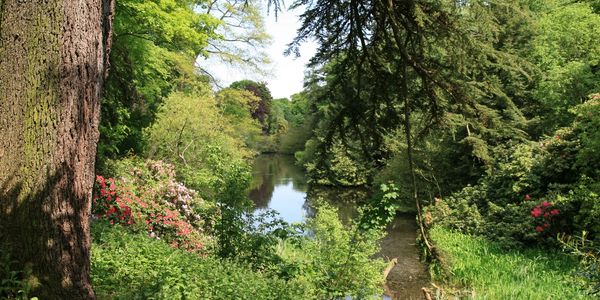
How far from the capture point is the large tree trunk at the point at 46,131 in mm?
2473

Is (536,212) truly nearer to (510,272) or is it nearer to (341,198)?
(510,272)

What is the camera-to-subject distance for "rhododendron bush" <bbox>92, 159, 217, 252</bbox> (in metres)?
7.69

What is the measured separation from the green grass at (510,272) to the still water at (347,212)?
1.07 m

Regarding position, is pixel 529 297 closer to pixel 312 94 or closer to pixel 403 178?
pixel 312 94

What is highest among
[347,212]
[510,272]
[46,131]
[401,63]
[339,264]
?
[401,63]

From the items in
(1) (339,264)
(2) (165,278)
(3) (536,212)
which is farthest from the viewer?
(3) (536,212)

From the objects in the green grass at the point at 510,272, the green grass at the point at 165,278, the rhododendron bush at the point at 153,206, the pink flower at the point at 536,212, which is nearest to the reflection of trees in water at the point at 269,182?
the rhododendron bush at the point at 153,206

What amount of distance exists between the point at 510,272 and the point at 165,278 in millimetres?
6792

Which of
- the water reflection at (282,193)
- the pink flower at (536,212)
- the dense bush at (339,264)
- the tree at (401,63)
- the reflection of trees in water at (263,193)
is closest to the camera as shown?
the tree at (401,63)

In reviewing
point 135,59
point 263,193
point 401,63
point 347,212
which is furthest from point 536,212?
point 263,193

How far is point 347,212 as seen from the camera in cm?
1972

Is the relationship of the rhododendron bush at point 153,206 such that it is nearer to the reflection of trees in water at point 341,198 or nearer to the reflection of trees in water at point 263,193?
the reflection of trees in water at point 341,198

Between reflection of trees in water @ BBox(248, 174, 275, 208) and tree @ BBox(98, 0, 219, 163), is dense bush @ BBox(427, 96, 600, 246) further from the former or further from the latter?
reflection of trees in water @ BBox(248, 174, 275, 208)

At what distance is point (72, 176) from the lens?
2.57 meters
